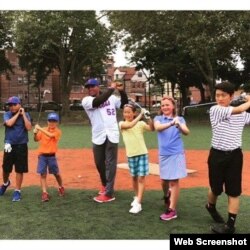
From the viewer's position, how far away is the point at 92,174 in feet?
31.2

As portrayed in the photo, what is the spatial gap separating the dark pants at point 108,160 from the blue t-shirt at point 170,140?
0.99m

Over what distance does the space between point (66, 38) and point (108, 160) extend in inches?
942

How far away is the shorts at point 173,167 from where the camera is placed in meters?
5.53

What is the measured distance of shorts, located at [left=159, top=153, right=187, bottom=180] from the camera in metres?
5.53

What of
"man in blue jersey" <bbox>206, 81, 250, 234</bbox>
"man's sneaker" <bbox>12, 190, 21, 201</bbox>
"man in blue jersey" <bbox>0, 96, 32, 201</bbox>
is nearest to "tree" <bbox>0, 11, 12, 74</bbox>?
"man in blue jersey" <bbox>0, 96, 32, 201</bbox>

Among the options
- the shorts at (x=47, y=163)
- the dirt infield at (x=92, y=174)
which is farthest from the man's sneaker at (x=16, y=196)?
the dirt infield at (x=92, y=174)

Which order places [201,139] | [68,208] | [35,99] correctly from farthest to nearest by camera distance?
[35,99] → [201,139] → [68,208]

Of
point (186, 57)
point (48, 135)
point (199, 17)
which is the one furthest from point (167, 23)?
point (48, 135)

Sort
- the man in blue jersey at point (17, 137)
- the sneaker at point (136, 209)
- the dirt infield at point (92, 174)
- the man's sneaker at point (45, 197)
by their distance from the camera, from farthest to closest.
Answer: the dirt infield at point (92, 174) < the man in blue jersey at point (17, 137) < the man's sneaker at point (45, 197) < the sneaker at point (136, 209)

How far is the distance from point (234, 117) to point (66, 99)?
2753 cm

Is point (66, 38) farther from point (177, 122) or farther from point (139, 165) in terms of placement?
point (177, 122)

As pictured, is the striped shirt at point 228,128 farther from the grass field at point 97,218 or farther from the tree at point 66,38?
the tree at point 66,38

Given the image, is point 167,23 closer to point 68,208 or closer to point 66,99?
point 66,99

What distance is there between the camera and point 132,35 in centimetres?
3077
